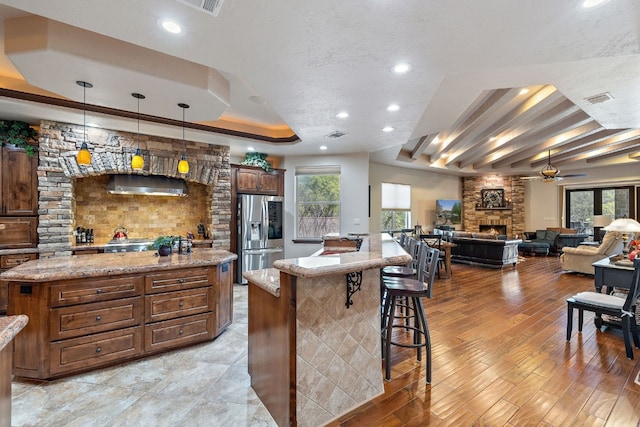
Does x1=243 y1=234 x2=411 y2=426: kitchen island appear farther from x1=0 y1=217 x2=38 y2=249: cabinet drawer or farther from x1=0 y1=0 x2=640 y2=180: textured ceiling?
x1=0 y1=217 x2=38 y2=249: cabinet drawer

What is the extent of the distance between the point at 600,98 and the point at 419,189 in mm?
6454

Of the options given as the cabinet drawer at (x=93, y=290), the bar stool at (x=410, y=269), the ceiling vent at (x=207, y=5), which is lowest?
the cabinet drawer at (x=93, y=290)

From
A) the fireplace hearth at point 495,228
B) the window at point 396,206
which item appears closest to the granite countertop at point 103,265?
the window at point 396,206

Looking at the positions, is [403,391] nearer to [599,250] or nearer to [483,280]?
[483,280]

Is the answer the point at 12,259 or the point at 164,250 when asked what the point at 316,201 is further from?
the point at 12,259

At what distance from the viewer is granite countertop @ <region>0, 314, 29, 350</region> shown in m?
1.12

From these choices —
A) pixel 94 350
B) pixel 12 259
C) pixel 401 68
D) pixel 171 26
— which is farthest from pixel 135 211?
pixel 401 68

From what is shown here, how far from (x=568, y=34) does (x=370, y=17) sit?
1.41m

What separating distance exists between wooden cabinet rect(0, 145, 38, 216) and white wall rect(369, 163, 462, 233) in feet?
22.6

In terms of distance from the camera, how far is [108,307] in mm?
2625

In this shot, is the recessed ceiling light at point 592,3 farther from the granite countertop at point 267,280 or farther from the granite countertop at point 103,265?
the granite countertop at point 103,265

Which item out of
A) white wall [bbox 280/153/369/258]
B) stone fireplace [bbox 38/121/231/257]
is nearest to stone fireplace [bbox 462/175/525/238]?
white wall [bbox 280/153/369/258]

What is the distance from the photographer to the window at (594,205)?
9344 millimetres

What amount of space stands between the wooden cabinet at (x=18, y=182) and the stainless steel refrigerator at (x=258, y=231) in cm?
295
